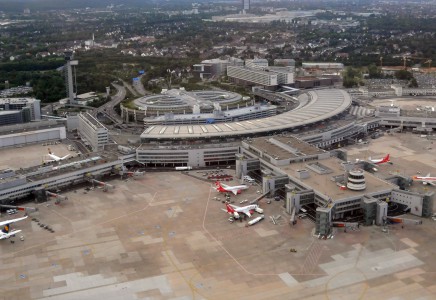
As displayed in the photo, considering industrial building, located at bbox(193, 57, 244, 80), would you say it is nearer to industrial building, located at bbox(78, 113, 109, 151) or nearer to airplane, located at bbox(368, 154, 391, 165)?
industrial building, located at bbox(78, 113, 109, 151)

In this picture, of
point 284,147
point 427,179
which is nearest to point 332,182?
point 284,147

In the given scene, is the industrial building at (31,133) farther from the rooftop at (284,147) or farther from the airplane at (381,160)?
the airplane at (381,160)

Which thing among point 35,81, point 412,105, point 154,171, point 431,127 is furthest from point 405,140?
point 35,81

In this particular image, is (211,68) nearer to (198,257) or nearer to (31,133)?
(31,133)

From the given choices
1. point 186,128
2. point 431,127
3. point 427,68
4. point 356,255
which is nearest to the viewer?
point 356,255

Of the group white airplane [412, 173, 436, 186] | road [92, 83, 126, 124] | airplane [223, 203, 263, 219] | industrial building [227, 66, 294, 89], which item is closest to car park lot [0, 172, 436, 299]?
airplane [223, 203, 263, 219]

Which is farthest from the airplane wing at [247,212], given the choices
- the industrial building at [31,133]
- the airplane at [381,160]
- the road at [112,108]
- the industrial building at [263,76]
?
the industrial building at [263,76]

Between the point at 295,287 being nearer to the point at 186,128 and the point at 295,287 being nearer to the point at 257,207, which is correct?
the point at 257,207
